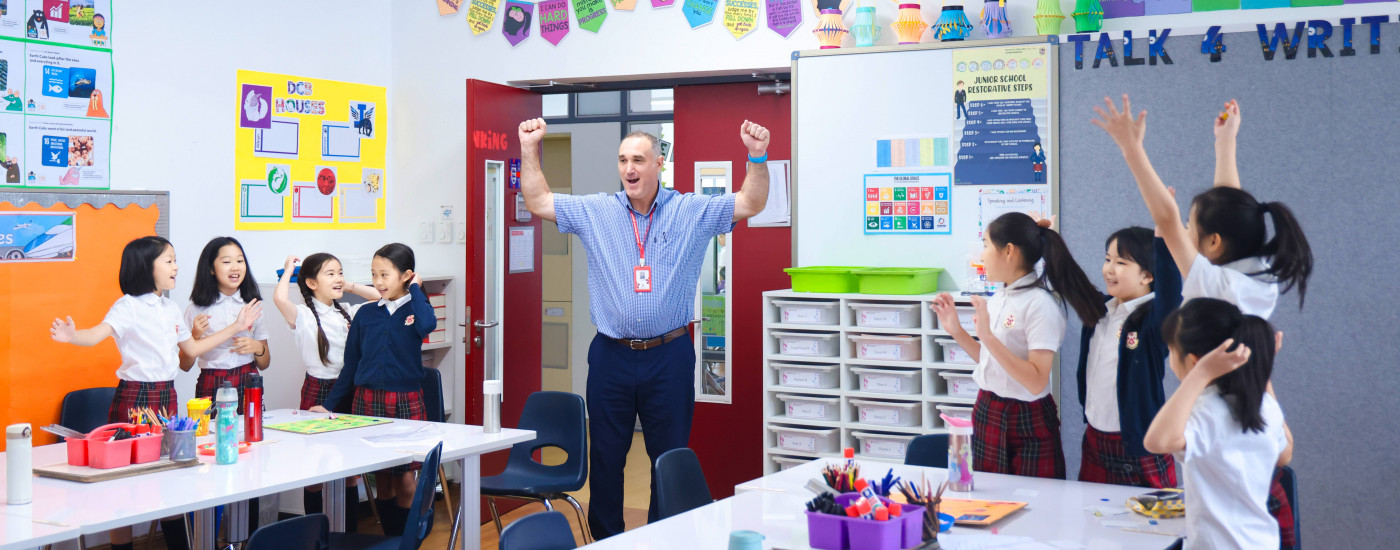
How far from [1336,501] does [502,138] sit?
3802mm

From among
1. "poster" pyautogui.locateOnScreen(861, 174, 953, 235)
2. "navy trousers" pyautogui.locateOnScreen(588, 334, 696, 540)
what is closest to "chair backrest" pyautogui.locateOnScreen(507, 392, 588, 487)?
"navy trousers" pyautogui.locateOnScreen(588, 334, 696, 540)


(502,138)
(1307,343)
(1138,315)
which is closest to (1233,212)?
(1138,315)

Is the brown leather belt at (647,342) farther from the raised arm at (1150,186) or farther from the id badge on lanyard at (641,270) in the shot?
the raised arm at (1150,186)

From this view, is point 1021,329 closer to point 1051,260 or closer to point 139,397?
point 1051,260

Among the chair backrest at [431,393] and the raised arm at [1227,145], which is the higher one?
the raised arm at [1227,145]

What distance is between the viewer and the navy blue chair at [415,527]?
3105 mm

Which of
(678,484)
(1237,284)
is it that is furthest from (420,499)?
(1237,284)

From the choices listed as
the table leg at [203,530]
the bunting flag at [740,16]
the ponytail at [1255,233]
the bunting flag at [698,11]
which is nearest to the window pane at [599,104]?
the bunting flag at [698,11]

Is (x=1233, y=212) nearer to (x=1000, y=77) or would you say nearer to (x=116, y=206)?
(x=1000, y=77)

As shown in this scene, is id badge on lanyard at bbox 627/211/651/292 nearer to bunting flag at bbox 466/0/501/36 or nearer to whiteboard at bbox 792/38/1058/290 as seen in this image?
whiteboard at bbox 792/38/1058/290

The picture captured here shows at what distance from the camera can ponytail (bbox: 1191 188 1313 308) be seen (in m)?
2.53

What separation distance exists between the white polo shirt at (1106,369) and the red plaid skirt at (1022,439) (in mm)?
116

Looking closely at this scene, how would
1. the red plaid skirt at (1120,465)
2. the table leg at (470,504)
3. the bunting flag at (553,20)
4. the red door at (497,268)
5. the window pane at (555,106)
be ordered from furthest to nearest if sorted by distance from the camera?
the window pane at (555,106)
the bunting flag at (553,20)
the red door at (497,268)
the table leg at (470,504)
the red plaid skirt at (1120,465)

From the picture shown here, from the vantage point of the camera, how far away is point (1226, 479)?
2.17 meters
